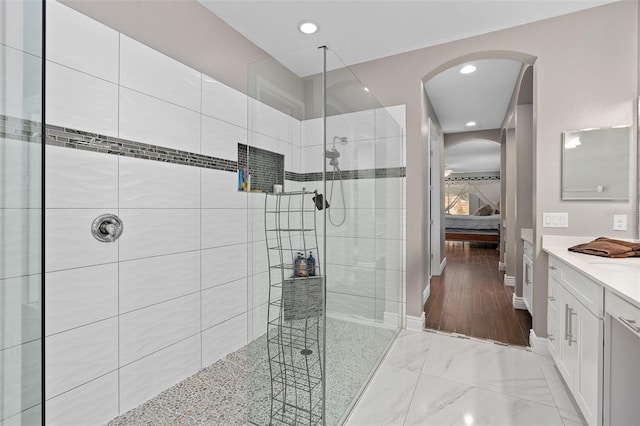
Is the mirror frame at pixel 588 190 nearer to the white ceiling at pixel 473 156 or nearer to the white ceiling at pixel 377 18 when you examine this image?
the white ceiling at pixel 377 18

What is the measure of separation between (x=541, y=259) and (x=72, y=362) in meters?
3.15

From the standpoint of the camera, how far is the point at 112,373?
5.32 feet

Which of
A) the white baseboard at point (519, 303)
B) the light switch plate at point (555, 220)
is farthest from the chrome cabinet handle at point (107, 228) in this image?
the white baseboard at point (519, 303)

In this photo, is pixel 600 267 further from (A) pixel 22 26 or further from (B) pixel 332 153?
(A) pixel 22 26

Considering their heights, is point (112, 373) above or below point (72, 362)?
below

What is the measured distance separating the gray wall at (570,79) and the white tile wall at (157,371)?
105 inches

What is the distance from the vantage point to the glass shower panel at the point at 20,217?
2.04 ft

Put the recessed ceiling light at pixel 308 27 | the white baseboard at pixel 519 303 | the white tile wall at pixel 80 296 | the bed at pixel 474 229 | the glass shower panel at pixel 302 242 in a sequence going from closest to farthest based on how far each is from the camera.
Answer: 1. the white tile wall at pixel 80 296
2. the glass shower panel at pixel 302 242
3. the recessed ceiling light at pixel 308 27
4. the white baseboard at pixel 519 303
5. the bed at pixel 474 229

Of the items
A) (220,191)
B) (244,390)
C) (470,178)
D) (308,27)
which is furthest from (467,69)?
(470,178)

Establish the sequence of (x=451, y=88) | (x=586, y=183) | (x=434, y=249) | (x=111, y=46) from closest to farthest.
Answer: (x=111, y=46), (x=586, y=183), (x=451, y=88), (x=434, y=249)

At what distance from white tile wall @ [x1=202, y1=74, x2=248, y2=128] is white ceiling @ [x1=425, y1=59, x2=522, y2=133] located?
2.29 metres

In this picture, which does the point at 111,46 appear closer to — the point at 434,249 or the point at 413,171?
the point at 413,171

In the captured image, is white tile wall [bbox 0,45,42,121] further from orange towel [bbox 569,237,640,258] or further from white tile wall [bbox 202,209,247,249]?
orange towel [bbox 569,237,640,258]

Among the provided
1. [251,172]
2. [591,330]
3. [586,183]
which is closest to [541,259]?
[586,183]
